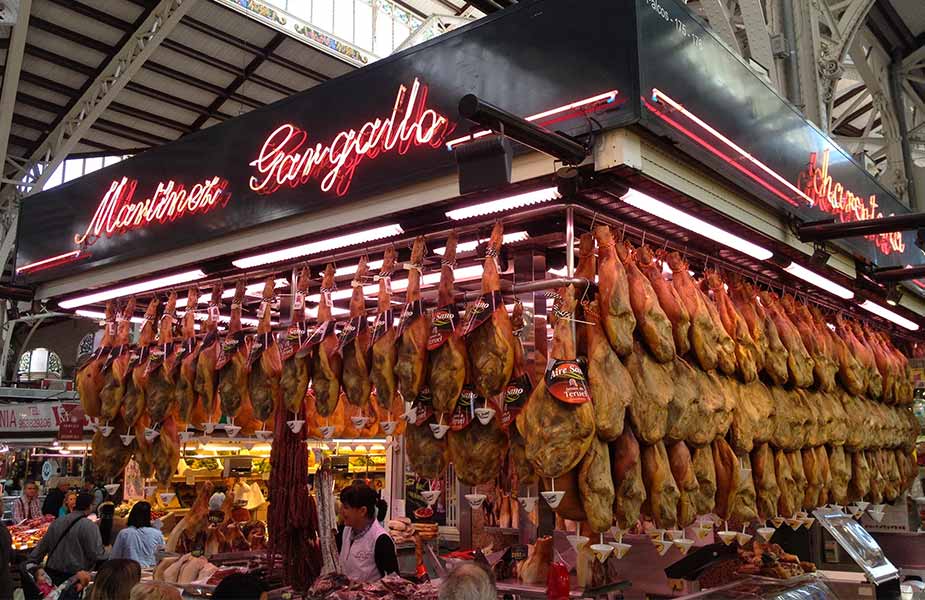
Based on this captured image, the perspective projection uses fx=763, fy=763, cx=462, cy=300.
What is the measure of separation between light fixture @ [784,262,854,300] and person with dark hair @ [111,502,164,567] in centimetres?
746

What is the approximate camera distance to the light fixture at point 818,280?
5.29 meters

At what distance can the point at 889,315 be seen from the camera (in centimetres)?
746

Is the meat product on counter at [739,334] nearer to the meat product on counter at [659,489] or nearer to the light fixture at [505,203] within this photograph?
the meat product on counter at [659,489]

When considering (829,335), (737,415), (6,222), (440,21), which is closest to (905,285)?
(829,335)

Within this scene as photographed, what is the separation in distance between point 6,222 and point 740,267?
20.3m

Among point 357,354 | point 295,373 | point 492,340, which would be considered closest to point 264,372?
point 295,373

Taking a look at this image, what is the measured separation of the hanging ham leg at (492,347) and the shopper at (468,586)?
2.72 ft

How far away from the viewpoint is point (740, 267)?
5.25 m

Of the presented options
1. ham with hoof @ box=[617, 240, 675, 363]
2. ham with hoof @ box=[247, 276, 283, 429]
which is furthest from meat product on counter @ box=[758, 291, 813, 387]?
ham with hoof @ box=[247, 276, 283, 429]

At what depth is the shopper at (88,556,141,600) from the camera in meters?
4.01

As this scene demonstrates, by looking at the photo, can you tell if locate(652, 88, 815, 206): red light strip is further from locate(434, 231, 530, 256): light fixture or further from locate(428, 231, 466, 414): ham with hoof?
locate(428, 231, 466, 414): ham with hoof

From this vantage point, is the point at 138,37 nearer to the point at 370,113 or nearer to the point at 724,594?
the point at 370,113

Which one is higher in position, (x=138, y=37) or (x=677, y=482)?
(x=138, y=37)

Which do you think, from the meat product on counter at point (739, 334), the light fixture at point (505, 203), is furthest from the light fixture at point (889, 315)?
the light fixture at point (505, 203)
